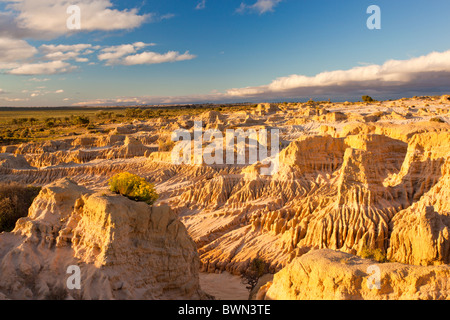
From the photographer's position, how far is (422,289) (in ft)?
26.9

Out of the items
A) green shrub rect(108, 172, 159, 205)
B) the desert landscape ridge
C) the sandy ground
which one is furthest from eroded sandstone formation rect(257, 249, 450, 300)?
green shrub rect(108, 172, 159, 205)

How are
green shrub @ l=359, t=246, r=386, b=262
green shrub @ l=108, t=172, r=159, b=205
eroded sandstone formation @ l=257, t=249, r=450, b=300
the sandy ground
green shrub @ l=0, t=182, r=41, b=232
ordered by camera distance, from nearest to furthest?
eroded sandstone formation @ l=257, t=249, r=450, b=300
green shrub @ l=359, t=246, r=386, b=262
green shrub @ l=108, t=172, r=159, b=205
the sandy ground
green shrub @ l=0, t=182, r=41, b=232

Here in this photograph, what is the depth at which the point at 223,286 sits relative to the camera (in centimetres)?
1722

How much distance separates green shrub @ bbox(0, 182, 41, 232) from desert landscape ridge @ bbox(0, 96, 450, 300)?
698 cm

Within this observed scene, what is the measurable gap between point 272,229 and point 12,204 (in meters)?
16.2

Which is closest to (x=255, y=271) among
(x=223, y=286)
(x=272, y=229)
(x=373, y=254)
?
(x=223, y=286)

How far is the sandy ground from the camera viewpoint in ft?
52.4

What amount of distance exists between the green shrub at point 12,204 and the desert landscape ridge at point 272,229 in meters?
6.98

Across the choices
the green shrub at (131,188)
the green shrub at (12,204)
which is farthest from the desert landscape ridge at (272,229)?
the green shrub at (12,204)

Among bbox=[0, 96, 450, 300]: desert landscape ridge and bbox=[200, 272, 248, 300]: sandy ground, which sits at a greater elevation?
bbox=[0, 96, 450, 300]: desert landscape ridge

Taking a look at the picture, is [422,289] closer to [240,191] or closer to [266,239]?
[266,239]

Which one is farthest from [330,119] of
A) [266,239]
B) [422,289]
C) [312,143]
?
[422,289]

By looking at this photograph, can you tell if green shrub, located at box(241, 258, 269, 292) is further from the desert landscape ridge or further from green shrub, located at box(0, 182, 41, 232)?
green shrub, located at box(0, 182, 41, 232)
